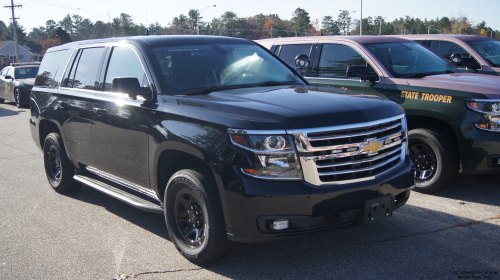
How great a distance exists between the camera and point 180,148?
3572mm

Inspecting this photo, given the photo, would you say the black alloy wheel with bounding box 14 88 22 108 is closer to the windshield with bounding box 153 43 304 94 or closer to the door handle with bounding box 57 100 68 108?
the door handle with bounding box 57 100 68 108

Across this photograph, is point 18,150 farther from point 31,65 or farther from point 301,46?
point 31,65

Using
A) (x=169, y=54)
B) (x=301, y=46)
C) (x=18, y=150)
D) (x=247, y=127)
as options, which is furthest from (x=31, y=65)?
(x=247, y=127)

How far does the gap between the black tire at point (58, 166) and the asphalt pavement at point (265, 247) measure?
0.25m

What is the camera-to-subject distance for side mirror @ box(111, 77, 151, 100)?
12.8 ft

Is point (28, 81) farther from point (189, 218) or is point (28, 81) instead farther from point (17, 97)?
point (189, 218)

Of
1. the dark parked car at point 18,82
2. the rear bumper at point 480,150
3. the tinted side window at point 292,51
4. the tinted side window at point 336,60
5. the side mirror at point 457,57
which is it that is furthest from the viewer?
the dark parked car at point 18,82

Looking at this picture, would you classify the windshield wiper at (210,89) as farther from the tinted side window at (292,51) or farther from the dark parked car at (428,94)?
the tinted side window at (292,51)

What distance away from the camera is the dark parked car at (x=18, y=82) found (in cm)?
1753

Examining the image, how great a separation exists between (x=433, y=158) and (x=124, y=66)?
374cm

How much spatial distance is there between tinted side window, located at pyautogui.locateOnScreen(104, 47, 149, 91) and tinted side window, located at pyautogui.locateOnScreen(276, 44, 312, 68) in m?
3.39

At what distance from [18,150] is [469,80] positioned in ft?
26.6

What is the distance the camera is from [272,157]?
121 inches

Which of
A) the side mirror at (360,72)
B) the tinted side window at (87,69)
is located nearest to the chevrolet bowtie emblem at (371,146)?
the side mirror at (360,72)
